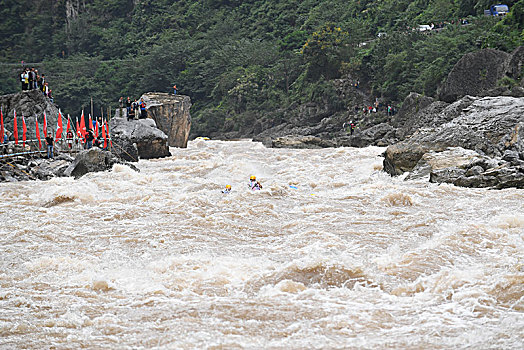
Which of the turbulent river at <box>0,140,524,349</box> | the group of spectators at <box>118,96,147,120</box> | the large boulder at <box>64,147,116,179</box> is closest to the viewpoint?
the turbulent river at <box>0,140,524,349</box>

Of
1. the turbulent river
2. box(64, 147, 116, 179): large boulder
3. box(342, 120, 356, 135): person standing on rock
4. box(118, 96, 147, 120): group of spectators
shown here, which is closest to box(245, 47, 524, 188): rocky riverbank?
the turbulent river

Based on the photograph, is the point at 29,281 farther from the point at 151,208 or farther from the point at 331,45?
the point at 331,45

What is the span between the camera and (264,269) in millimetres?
8648

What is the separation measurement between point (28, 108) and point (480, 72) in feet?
82.2

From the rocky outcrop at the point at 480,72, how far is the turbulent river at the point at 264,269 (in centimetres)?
1817

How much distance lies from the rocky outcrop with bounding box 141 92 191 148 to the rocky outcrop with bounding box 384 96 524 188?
17.0m

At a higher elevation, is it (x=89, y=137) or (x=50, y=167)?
(x=89, y=137)

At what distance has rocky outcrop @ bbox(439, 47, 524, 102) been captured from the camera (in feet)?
102

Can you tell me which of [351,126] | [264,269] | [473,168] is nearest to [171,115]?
[351,126]

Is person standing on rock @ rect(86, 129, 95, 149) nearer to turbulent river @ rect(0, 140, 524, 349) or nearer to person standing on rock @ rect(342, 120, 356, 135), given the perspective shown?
turbulent river @ rect(0, 140, 524, 349)

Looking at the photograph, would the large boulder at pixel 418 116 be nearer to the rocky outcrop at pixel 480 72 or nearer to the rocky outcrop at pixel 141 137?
the rocky outcrop at pixel 480 72

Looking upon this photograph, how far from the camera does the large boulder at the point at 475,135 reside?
18.6 m

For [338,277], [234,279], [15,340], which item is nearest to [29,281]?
[15,340]

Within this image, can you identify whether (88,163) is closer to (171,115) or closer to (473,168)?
(473,168)
